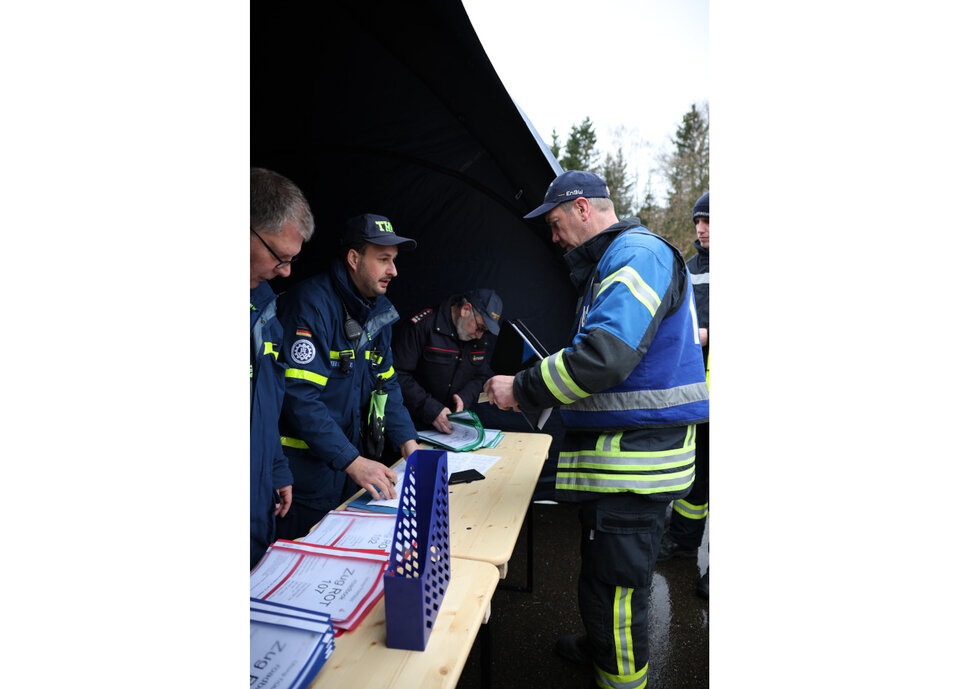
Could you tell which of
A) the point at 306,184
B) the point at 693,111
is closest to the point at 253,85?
the point at 306,184

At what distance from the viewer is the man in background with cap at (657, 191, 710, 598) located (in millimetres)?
3021

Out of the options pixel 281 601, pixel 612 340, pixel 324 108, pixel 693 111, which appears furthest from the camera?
pixel 693 111

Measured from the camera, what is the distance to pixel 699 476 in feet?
10.1

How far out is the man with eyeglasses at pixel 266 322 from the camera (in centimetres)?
166

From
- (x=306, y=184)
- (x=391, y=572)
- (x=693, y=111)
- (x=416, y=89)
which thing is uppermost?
(x=693, y=111)

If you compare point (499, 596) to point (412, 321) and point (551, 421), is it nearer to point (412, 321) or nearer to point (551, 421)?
point (551, 421)

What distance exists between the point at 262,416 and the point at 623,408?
1.17 metres

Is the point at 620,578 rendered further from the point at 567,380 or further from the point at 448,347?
the point at 448,347

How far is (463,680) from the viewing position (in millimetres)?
2152

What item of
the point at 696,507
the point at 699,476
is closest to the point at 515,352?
the point at 699,476

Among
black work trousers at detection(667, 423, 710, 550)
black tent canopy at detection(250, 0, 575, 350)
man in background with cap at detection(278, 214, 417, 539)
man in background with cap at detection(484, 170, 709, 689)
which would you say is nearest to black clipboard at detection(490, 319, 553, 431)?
man in background with cap at detection(484, 170, 709, 689)

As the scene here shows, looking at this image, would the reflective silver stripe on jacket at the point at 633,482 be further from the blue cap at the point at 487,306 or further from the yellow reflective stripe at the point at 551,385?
the blue cap at the point at 487,306

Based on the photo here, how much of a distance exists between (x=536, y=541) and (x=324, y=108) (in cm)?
318

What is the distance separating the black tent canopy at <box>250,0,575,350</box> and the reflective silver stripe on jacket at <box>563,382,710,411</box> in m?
1.60
